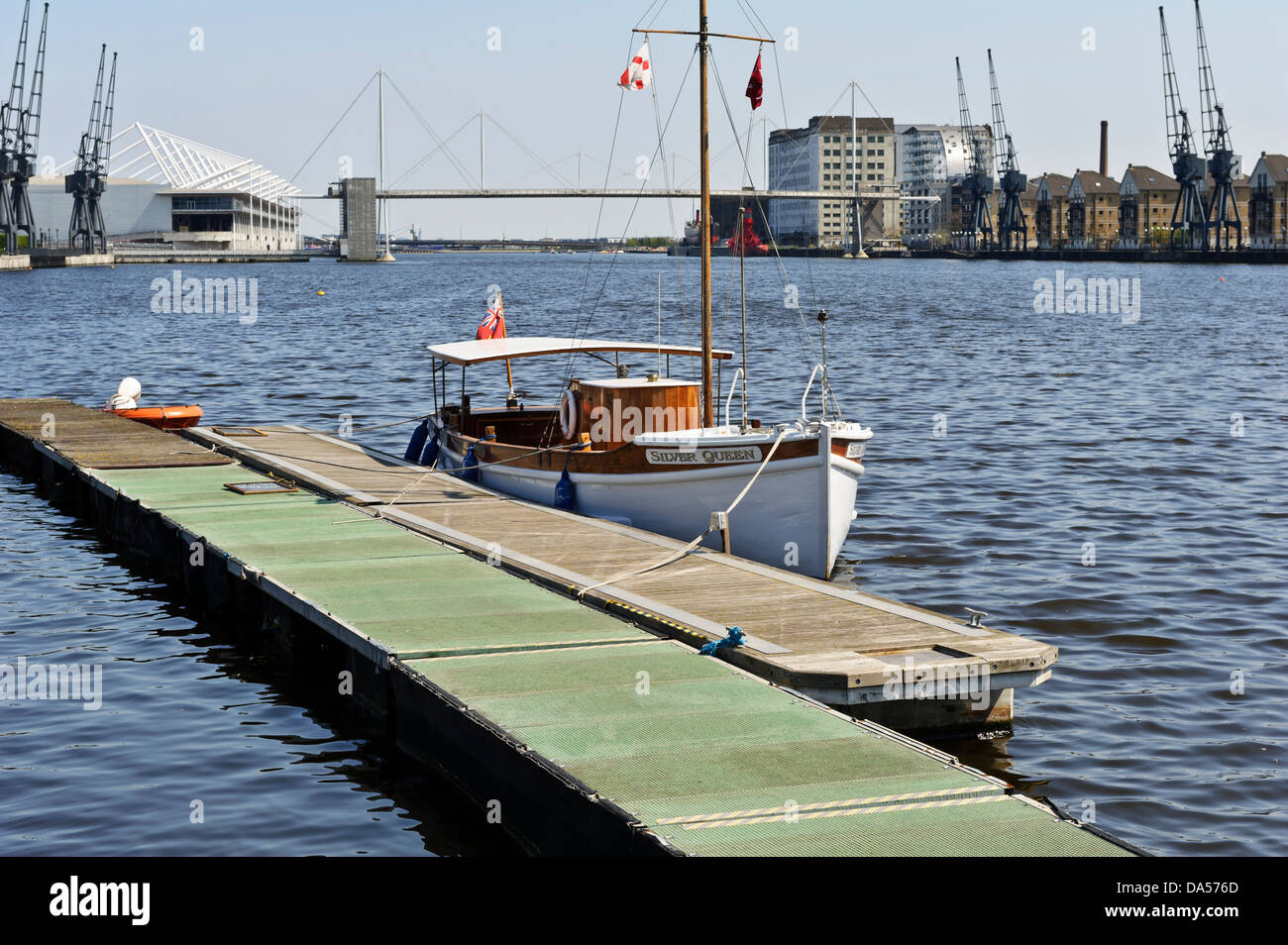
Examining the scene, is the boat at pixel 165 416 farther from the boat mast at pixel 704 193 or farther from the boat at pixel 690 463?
the boat mast at pixel 704 193

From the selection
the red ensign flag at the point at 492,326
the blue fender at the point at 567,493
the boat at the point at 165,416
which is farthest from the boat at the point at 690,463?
the boat at the point at 165,416

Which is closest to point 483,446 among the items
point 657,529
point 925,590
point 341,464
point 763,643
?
point 341,464

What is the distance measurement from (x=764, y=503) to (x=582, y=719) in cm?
907

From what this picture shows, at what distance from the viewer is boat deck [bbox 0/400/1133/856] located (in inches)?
394

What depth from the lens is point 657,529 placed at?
2255 centimetres

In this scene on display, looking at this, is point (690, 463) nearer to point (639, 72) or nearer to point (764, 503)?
point (764, 503)

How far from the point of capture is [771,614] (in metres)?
15.9

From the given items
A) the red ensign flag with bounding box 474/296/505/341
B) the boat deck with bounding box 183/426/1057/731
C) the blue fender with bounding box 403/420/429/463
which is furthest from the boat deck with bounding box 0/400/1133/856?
the blue fender with bounding box 403/420/429/463

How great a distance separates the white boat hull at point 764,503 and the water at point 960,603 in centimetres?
161

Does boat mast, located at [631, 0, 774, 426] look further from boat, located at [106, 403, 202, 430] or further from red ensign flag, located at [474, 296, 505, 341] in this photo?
boat, located at [106, 403, 202, 430]

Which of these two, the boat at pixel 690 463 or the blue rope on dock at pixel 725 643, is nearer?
the blue rope on dock at pixel 725 643

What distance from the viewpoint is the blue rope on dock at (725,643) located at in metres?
14.3
